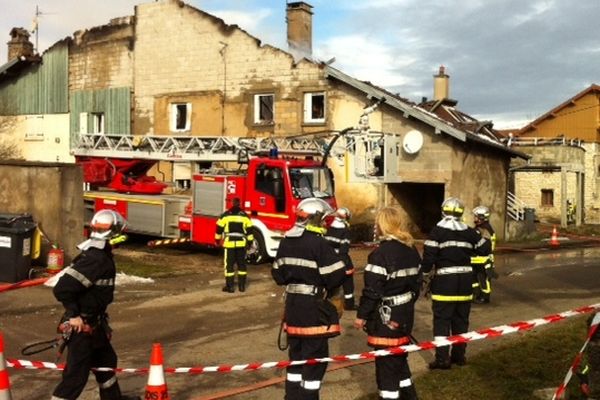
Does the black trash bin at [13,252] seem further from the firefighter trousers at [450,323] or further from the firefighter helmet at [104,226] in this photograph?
the firefighter trousers at [450,323]

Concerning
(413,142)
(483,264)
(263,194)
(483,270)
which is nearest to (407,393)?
(483,264)

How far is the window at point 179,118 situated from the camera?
26688 mm

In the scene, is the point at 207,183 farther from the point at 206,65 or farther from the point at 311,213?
the point at 311,213

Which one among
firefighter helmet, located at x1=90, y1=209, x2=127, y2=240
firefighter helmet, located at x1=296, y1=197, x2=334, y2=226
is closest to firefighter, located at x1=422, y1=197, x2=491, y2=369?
firefighter helmet, located at x1=296, y1=197, x2=334, y2=226

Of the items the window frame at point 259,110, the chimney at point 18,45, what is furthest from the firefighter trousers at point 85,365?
the chimney at point 18,45

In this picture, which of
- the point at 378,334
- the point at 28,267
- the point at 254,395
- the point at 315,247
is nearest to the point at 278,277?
the point at 315,247

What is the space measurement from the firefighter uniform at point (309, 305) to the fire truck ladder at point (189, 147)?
1119cm

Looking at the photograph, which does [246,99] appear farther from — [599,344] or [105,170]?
[599,344]

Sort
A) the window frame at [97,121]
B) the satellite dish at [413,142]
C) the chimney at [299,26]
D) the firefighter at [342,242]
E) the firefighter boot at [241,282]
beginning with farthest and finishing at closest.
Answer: the window frame at [97,121] < the chimney at [299,26] < the satellite dish at [413,142] < the firefighter boot at [241,282] < the firefighter at [342,242]

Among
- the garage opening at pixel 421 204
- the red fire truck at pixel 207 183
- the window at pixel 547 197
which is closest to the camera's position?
the red fire truck at pixel 207 183

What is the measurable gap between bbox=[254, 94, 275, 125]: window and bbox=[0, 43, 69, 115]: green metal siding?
32.8 feet

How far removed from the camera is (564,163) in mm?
30453

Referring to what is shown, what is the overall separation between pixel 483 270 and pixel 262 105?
54.8 ft

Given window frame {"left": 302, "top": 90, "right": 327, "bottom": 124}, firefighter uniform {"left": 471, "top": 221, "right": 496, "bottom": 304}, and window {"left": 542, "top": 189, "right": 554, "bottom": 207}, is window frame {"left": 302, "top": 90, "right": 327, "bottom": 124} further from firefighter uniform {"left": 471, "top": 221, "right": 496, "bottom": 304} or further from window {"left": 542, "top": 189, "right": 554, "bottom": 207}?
window {"left": 542, "top": 189, "right": 554, "bottom": 207}
